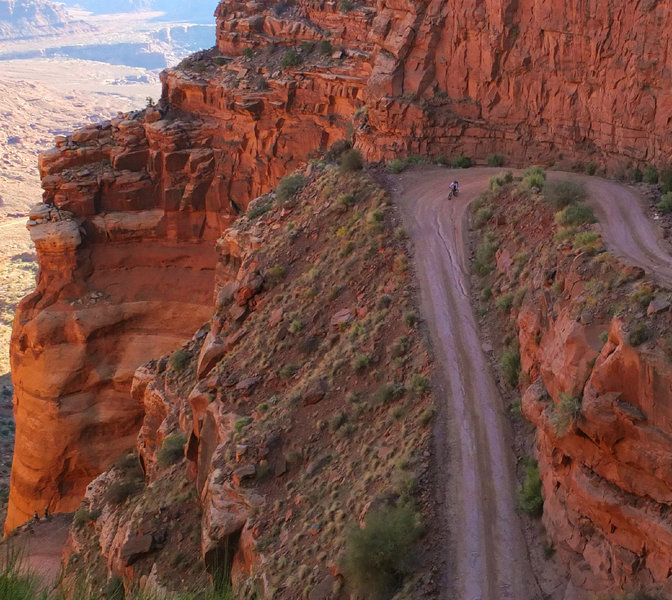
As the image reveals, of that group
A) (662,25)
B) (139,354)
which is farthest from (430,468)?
(139,354)

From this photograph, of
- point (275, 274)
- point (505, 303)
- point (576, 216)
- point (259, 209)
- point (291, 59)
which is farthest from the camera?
point (291, 59)

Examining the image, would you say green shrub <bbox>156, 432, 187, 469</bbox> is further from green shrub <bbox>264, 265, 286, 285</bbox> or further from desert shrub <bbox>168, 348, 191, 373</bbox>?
green shrub <bbox>264, 265, 286, 285</bbox>

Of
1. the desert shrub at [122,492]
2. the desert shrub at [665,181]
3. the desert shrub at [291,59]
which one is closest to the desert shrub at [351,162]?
the desert shrub at [665,181]

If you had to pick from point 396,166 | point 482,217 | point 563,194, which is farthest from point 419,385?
point 396,166

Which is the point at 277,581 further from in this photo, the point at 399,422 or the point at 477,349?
the point at 477,349

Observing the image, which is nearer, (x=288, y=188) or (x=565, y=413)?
(x=565, y=413)

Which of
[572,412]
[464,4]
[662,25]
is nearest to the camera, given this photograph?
[572,412]

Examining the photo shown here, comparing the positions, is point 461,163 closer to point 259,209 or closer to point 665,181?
point 259,209

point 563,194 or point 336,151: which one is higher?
point 563,194
